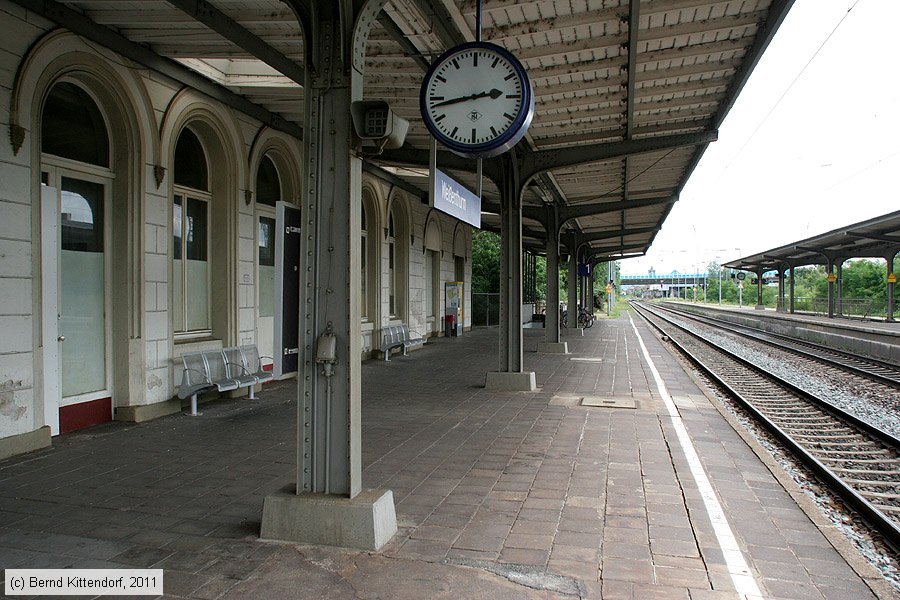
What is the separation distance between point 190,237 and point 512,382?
515 cm

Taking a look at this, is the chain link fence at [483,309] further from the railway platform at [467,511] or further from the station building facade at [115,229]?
the railway platform at [467,511]

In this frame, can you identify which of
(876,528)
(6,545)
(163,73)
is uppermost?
(163,73)

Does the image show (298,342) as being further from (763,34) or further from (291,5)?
(763,34)

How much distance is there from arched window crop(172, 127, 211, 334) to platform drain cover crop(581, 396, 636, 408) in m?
5.41

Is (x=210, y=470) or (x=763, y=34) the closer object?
(x=210, y=470)

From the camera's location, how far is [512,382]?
9828 mm

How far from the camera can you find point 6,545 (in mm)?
3648

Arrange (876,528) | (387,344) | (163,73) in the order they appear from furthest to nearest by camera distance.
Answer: (387,344)
(163,73)
(876,528)

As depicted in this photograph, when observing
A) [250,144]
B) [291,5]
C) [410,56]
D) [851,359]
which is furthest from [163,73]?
[851,359]

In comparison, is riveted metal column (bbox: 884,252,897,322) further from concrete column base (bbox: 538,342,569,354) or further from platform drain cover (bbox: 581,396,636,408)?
platform drain cover (bbox: 581,396,636,408)

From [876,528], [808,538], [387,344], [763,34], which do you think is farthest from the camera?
[387,344]

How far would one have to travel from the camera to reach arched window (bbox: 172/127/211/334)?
8.16m

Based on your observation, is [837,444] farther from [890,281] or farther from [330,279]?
[890,281]

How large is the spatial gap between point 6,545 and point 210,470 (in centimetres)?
174
